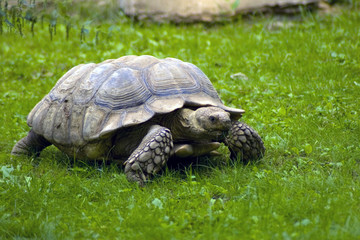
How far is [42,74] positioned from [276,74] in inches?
136

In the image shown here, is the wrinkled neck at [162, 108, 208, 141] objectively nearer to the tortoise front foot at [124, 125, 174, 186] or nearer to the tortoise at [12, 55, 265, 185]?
the tortoise at [12, 55, 265, 185]

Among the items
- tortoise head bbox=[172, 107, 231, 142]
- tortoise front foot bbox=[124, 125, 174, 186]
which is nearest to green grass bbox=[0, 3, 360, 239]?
tortoise front foot bbox=[124, 125, 174, 186]

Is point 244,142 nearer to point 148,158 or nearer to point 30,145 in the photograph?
point 148,158

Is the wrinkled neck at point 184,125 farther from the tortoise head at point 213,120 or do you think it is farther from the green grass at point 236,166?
the green grass at point 236,166

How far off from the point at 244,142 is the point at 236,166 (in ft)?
0.66

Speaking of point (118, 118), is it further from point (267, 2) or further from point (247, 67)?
point (267, 2)

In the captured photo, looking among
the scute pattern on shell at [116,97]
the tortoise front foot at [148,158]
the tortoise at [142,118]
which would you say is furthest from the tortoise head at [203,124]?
the tortoise front foot at [148,158]

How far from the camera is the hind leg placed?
4.30 m

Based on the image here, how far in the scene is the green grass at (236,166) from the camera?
8.84 feet

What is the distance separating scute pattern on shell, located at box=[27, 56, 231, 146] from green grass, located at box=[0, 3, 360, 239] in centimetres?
34

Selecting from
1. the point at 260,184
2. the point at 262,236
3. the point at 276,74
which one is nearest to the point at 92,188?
the point at 260,184

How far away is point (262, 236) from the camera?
2.42m

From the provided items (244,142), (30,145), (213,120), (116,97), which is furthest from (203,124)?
(30,145)

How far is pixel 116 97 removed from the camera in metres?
3.73
